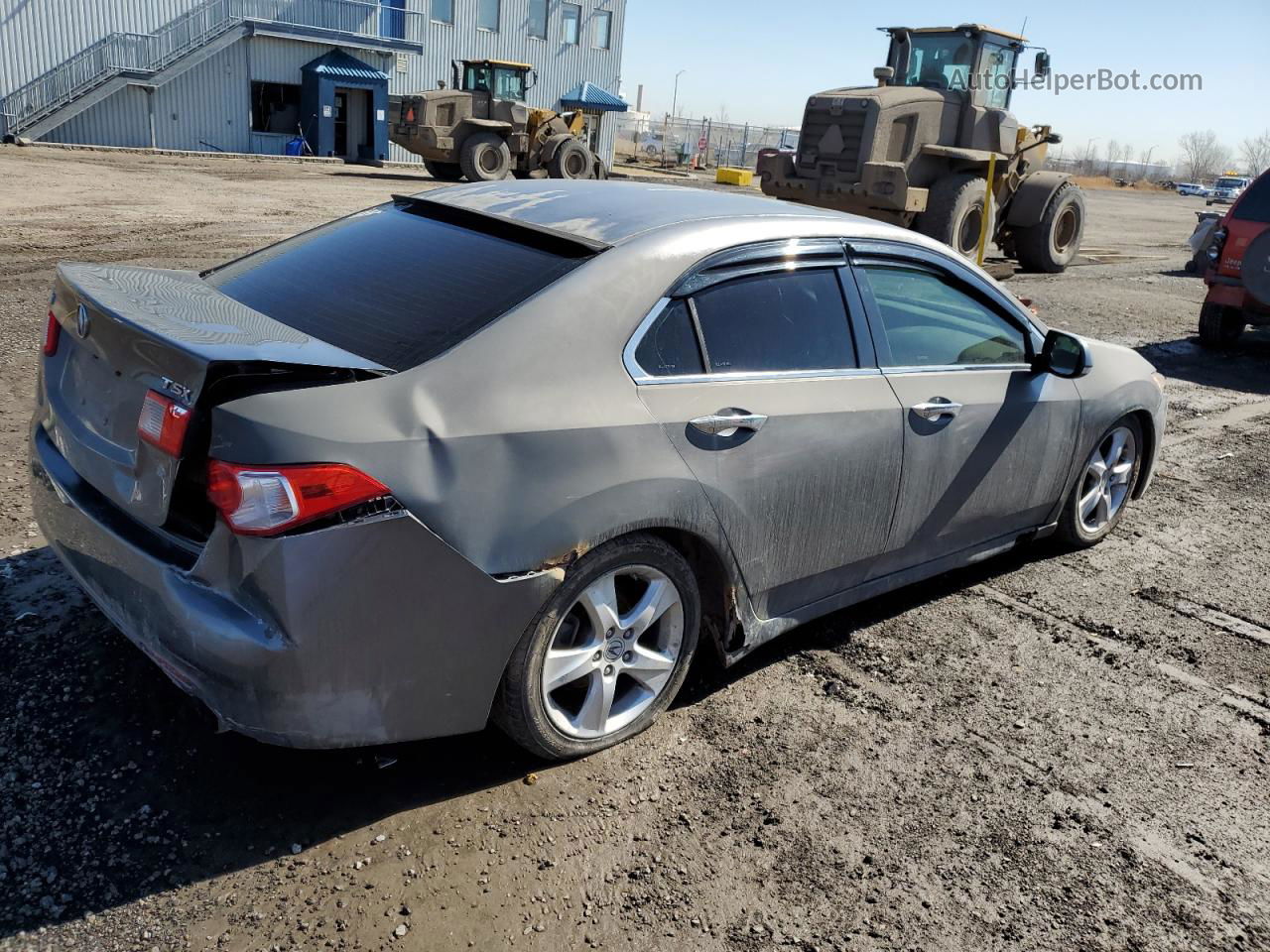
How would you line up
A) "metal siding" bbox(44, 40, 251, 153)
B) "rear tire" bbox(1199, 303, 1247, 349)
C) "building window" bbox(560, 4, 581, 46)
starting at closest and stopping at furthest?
"rear tire" bbox(1199, 303, 1247, 349) < "metal siding" bbox(44, 40, 251, 153) < "building window" bbox(560, 4, 581, 46)

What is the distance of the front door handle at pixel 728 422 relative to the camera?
292cm

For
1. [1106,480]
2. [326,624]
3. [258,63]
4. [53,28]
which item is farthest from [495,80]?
[326,624]

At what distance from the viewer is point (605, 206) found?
3314 millimetres

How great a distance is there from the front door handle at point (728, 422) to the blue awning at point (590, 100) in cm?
A: 3776

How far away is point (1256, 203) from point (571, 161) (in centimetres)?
1815

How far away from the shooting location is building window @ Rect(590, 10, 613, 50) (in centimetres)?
4000

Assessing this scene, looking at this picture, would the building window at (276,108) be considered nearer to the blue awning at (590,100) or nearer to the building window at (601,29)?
the blue awning at (590,100)

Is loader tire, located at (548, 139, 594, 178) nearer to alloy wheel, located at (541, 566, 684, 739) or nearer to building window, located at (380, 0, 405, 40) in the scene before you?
building window, located at (380, 0, 405, 40)

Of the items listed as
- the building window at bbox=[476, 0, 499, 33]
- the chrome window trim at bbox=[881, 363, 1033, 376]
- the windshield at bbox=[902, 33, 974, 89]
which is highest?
the building window at bbox=[476, 0, 499, 33]

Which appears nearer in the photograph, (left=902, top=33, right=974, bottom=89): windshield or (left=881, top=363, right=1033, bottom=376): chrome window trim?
(left=881, top=363, right=1033, bottom=376): chrome window trim

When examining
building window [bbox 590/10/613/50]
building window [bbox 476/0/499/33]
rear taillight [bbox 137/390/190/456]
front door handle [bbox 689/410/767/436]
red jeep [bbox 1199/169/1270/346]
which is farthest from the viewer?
→ building window [bbox 590/10/613/50]

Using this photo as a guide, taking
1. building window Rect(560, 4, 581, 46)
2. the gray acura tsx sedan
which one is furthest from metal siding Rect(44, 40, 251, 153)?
the gray acura tsx sedan

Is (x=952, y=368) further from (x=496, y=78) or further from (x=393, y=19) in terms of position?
(x=393, y=19)

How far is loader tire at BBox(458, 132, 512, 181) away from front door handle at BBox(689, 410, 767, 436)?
2271 cm
